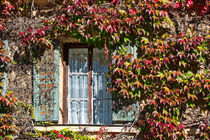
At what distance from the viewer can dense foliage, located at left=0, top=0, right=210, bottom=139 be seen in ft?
16.0

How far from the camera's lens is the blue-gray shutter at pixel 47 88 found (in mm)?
5059

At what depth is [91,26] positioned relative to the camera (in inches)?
203

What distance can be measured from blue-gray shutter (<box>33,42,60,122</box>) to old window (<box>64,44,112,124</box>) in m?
0.30

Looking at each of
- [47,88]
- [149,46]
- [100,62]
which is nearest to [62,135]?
[47,88]

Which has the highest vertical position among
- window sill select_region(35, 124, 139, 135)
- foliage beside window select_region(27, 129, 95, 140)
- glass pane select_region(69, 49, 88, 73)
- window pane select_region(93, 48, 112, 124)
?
glass pane select_region(69, 49, 88, 73)

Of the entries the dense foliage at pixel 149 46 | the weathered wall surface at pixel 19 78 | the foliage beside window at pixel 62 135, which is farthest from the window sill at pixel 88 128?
the weathered wall surface at pixel 19 78

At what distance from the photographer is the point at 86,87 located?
5.40 m

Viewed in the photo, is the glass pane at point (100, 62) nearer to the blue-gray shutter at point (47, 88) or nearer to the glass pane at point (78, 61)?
the glass pane at point (78, 61)

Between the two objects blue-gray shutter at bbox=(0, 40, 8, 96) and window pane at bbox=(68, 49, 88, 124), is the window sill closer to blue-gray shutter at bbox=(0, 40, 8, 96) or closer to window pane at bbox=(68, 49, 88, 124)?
window pane at bbox=(68, 49, 88, 124)

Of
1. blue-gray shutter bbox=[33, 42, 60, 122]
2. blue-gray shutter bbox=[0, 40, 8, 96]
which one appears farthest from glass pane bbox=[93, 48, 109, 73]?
blue-gray shutter bbox=[0, 40, 8, 96]

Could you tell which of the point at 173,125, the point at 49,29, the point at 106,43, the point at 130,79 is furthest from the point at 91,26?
the point at 173,125

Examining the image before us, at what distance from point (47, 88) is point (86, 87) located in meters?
0.71

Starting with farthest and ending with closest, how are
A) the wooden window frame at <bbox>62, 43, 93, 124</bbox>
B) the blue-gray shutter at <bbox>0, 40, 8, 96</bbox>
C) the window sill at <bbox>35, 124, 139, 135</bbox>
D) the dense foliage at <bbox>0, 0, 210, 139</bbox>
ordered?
the wooden window frame at <bbox>62, 43, 93, 124</bbox> → the blue-gray shutter at <bbox>0, 40, 8, 96</bbox> → the window sill at <bbox>35, 124, 139, 135</bbox> → the dense foliage at <bbox>0, 0, 210, 139</bbox>

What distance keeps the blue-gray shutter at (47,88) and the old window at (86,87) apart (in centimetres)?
30
